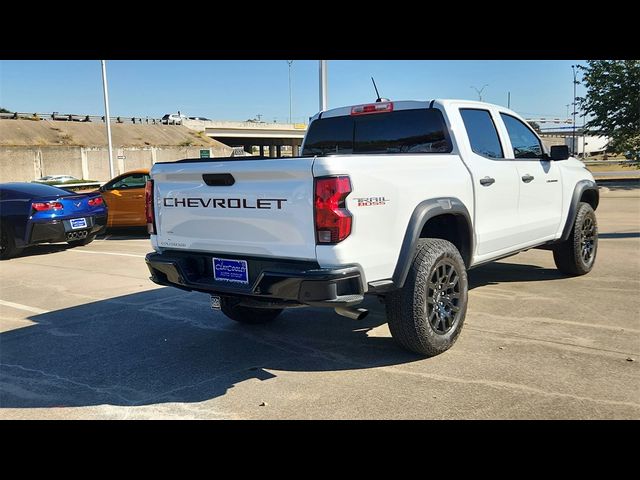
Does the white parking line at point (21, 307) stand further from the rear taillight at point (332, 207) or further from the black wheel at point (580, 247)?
the black wheel at point (580, 247)

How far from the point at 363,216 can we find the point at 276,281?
28.3 inches

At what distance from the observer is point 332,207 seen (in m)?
3.54

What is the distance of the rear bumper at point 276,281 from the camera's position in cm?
354

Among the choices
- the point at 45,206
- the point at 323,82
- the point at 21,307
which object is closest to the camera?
the point at 21,307

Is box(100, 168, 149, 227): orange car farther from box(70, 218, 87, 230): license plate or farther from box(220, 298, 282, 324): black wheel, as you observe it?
box(220, 298, 282, 324): black wheel

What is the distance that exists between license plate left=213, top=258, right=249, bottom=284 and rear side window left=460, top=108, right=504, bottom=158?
2.45 metres

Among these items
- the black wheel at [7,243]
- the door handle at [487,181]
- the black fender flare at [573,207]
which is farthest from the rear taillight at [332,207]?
the black wheel at [7,243]

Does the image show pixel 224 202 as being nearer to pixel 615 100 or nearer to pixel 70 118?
pixel 615 100

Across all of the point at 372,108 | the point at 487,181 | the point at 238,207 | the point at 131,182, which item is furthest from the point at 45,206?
the point at 487,181
